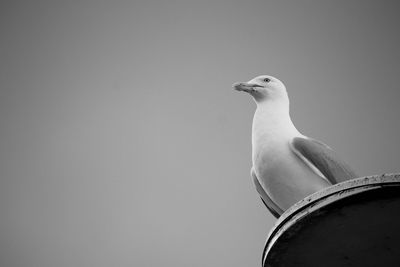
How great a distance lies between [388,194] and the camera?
1.72 meters

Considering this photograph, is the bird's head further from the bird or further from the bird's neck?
the bird

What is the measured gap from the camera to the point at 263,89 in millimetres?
4379

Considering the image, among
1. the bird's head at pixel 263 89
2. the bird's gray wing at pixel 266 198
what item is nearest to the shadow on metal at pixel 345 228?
the bird's gray wing at pixel 266 198

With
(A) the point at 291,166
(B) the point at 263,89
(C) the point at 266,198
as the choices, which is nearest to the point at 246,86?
(B) the point at 263,89

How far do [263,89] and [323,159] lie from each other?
110 centimetres

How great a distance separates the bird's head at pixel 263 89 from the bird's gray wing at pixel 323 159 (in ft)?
2.69

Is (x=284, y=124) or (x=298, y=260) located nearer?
(x=298, y=260)

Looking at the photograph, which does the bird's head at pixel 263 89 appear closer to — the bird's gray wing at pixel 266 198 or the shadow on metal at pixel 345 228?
the bird's gray wing at pixel 266 198

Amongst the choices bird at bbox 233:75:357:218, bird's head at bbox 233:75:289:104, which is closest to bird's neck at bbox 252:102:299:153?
bird at bbox 233:75:357:218

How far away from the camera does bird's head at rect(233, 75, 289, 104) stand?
4348 mm

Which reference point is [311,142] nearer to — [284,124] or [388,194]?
[284,124]

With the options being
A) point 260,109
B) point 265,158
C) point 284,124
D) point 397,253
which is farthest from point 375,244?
point 260,109

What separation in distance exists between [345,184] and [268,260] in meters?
0.45

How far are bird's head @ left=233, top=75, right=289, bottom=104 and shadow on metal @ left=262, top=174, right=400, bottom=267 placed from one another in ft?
8.24
